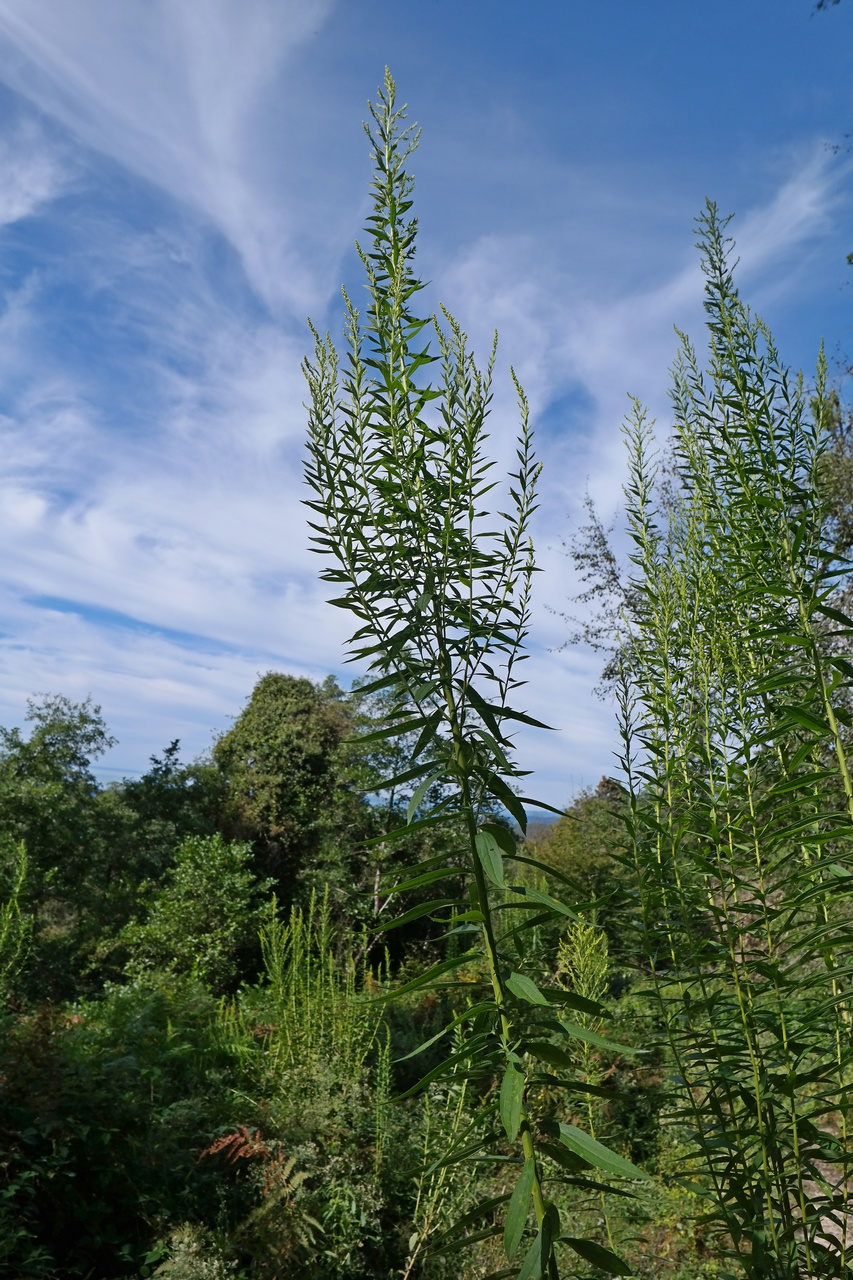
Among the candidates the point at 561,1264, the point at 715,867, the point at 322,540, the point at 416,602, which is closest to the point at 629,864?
the point at 715,867

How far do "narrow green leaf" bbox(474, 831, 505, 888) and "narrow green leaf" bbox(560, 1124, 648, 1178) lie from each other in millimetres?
334

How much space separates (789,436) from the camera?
1.63m

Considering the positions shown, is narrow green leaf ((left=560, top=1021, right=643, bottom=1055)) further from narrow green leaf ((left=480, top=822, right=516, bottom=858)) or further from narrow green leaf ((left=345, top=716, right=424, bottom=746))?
narrow green leaf ((left=345, top=716, right=424, bottom=746))

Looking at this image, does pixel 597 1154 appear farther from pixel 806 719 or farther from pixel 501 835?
pixel 806 719

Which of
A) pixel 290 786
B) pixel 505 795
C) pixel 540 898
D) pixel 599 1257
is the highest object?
pixel 290 786

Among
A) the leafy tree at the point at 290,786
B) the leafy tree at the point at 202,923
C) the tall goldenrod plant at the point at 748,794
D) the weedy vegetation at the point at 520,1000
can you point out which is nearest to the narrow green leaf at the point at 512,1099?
Result: the weedy vegetation at the point at 520,1000

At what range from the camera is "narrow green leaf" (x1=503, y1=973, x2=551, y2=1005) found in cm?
99

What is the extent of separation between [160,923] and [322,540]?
25.0 feet

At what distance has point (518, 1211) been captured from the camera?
100cm

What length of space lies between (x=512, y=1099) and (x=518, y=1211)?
146 millimetres

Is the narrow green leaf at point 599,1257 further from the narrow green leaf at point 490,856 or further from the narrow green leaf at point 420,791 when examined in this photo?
the narrow green leaf at point 420,791

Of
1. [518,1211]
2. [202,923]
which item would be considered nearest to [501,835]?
[518,1211]

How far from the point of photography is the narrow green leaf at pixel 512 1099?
0.96 metres

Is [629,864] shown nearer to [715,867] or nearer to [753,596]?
[715,867]
